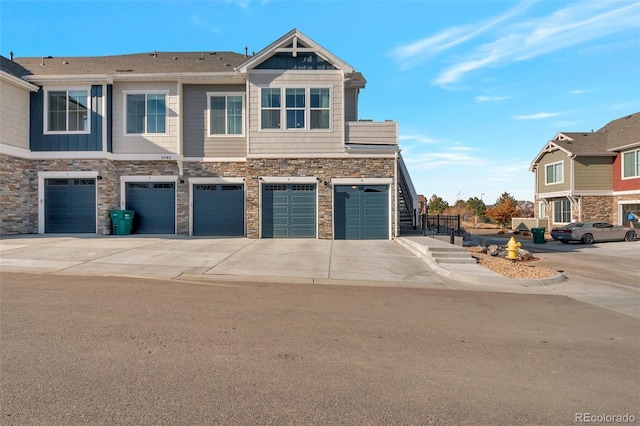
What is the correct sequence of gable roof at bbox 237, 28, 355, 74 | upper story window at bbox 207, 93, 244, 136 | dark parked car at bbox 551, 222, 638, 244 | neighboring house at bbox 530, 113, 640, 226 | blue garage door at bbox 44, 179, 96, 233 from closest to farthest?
gable roof at bbox 237, 28, 355, 74
blue garage door at bbox 44, 179, 96, 233
upper story window at bbox 207, 93, 244, 136
dark parked car at bbox 551, 222, 638, 244
neighboring house at bbox 530, 113, 640, 226

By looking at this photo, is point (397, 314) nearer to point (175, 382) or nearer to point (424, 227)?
point (175, 382)

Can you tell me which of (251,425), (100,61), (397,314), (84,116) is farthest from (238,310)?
(100,61)

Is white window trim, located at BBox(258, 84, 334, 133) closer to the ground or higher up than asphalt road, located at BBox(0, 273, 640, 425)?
higher up

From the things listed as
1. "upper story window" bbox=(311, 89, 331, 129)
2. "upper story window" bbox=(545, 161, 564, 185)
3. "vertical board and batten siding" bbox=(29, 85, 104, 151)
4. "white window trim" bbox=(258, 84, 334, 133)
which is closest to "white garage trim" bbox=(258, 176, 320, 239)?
"white window trim" bbox=(258, 84, 334, 133)

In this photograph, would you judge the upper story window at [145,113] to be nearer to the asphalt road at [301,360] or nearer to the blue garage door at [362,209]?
the blue garage door at [362,209]

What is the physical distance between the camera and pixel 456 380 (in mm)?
3791

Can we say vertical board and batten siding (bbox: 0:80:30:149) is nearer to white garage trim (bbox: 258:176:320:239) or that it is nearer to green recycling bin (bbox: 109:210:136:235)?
green recycling bin (bbox: 109:210:136:235)

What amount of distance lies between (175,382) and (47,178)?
17.9 m

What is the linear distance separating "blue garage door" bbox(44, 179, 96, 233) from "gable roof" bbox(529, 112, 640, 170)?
32.4 metres

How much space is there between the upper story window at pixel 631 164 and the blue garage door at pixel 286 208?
78.7 feet

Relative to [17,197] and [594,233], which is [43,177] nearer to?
[17,197]

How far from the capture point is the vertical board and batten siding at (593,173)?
90.0 ft

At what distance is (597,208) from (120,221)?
32188mm

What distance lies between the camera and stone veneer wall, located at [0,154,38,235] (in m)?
15.5
